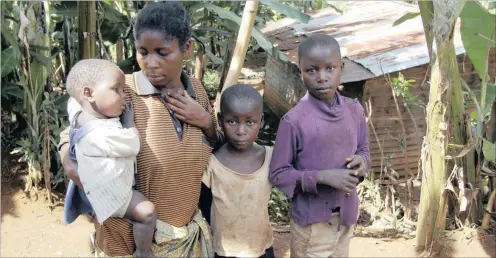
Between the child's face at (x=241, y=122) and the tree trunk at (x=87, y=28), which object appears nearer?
the child's face at (x=241, y=122)

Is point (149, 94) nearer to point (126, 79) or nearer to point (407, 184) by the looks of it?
point (126, 79)

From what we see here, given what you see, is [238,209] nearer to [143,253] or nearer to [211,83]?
[143,253]

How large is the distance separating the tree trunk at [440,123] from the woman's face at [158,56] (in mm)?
1634

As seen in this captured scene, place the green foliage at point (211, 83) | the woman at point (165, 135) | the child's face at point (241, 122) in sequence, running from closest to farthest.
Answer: the woman at point (165, 135) < the child's face at point (241, 122) < the green foliage at point (211, 83)

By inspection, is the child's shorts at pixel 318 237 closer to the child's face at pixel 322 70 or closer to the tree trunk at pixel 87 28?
the child's face at pixel 322 70

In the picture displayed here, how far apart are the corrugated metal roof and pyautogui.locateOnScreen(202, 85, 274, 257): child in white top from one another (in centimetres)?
197

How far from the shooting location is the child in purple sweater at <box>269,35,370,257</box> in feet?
6.56

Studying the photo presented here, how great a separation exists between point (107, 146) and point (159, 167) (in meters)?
0.22

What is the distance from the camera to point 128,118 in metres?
1.68

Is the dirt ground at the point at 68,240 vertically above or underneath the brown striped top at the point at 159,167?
underneath

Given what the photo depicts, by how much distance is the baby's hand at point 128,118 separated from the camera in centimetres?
166

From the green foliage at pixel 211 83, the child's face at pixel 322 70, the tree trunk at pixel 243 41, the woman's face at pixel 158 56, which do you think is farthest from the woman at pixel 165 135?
the green foliage at pixel 211 83

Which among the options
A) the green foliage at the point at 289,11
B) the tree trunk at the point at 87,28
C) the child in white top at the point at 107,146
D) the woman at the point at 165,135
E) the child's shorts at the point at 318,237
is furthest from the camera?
the green foliage at the point at 289,11

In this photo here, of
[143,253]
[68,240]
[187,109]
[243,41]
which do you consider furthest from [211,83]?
[143,253]
